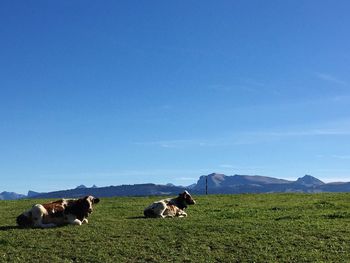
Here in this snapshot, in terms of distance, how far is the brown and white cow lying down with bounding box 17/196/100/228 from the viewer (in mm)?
24859

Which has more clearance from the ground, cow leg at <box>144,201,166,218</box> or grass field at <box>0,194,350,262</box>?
cow leg at <box>144,201,166,218</box>

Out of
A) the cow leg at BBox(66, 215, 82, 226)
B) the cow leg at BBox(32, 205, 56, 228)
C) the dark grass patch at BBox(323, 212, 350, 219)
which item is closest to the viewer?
the cow leg at BBox(32, 205, 56, 228)

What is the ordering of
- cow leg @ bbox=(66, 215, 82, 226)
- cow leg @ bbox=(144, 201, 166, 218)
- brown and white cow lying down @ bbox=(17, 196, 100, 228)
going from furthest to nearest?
1. cow leg @ bbox=(144, 201, 166, 218)
2. cow leg @ bbox=(66, 215, 82, 226)
3. brown and white cow lying down @ bbox=(17, 196, 100, 228)

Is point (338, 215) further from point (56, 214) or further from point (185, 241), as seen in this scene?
point (56, 214)

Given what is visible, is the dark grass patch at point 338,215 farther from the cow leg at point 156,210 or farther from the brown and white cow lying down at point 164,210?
the cow leg at point 156,210

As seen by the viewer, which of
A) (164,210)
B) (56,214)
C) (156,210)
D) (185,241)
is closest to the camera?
(185,241)

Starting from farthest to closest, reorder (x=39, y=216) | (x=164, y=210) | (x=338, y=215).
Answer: (x=164, y=210) → (x=338, y=215) → (x=39, y=216)

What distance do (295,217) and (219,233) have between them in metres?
6.87

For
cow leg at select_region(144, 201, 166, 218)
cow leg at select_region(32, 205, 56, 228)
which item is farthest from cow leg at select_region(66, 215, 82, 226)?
cow leg at select_region(144, 201, 166, 218)

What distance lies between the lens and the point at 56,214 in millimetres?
25281

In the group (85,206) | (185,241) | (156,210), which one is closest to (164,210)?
(156,210)

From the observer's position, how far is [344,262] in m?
18.4

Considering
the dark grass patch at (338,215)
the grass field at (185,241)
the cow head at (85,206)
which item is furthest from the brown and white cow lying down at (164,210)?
the dark grass patch at (338,215)

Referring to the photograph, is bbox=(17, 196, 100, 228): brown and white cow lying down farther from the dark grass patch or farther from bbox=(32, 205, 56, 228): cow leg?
the dark grass patch
